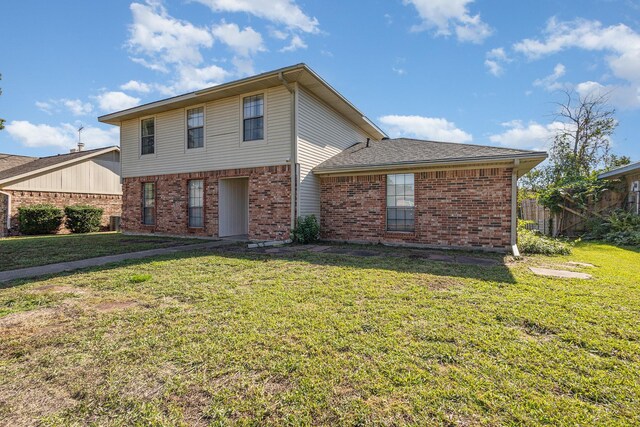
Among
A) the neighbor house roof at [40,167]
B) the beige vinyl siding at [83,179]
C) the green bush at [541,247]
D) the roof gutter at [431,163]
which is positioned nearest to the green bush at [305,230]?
the roof gutter at [431,163]

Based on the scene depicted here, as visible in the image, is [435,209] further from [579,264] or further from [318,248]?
[318,248]

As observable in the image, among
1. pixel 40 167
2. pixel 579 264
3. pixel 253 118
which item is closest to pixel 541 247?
pixel 579 264

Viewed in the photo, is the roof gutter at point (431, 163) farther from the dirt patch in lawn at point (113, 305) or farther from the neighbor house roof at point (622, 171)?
the neighbor house roof at point (622, 171)

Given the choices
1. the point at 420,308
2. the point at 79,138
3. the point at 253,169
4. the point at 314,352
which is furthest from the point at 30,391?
the point at 79,138

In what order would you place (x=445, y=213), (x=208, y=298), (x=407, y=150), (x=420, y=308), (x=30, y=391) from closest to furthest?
(x=30, y=391) → (x=420, y=308) → (x=208, y=298) → (x=445, y=213) → (x=407, y=150)

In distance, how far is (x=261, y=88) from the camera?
30.7 feet

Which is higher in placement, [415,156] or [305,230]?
[415,156]

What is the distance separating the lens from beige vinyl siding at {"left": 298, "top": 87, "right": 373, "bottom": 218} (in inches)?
364

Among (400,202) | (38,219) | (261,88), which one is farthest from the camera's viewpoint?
(38,219)

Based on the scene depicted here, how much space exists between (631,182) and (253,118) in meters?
14.1

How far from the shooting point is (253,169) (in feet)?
31.9

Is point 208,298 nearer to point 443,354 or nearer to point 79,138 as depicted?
point 443,354

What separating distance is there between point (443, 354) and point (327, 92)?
879cm

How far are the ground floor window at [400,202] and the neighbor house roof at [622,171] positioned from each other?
860 cm
